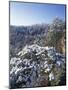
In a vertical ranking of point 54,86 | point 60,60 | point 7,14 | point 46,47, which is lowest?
point 54,86

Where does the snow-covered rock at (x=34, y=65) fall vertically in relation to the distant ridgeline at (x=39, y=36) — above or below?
below

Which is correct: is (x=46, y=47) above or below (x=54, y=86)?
above

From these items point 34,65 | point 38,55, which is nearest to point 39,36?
point 38,55

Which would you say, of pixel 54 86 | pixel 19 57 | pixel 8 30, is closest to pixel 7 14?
pixel 8 30

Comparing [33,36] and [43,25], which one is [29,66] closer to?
[33,36]

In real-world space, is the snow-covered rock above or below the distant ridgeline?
below
